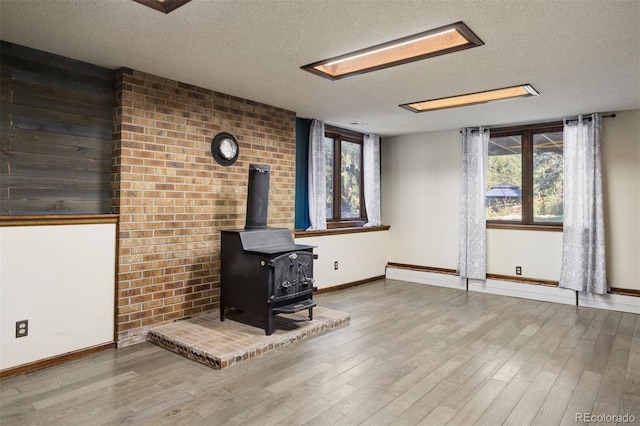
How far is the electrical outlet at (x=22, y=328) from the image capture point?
2764mm

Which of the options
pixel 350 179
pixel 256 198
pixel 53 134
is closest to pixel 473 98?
pixel 350 179

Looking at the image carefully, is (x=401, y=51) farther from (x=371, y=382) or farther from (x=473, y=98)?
(x=371, y=382)

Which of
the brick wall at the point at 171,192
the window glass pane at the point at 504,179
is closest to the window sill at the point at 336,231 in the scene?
the brick wall at the point at 171,192

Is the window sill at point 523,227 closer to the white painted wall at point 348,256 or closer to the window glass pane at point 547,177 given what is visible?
the window glass pane at point 547,177

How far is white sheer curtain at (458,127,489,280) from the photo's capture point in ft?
18.1

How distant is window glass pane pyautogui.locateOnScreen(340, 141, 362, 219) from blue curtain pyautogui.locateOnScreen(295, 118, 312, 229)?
0.85 m

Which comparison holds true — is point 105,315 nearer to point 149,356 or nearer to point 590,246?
point 149,356

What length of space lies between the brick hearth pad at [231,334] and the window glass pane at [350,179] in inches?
91.8

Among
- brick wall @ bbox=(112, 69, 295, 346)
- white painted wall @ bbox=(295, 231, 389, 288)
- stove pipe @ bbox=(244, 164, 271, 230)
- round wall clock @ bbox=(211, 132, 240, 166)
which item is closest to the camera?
brick wall @ bbox=(112, 69, 295, 346)

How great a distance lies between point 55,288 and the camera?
294 centimetres

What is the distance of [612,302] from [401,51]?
12.7 ft

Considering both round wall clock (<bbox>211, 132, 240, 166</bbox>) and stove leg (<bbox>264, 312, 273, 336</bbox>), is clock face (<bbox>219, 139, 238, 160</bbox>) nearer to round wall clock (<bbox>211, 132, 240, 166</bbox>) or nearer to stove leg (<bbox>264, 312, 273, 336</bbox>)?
round wall clock (<bbox>211, 132, 240, 166</bbox>)

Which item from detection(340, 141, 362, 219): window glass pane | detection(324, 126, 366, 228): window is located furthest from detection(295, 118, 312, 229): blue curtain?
detection(340, 141, 362, 219): window glass pane

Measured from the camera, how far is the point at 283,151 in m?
4.75
